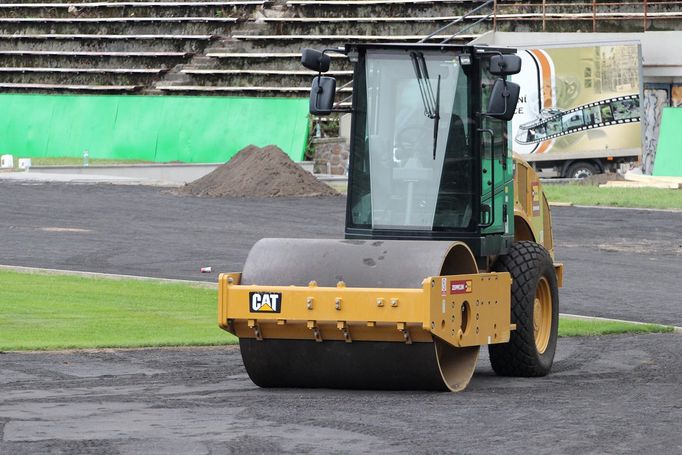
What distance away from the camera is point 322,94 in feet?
39.9

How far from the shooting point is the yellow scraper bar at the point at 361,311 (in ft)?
36.8

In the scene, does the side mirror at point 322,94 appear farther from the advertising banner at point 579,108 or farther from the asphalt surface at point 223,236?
the advertising banner at point 579,108

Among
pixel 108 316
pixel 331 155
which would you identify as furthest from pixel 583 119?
pixel 108 316

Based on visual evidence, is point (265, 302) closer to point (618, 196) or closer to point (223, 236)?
point (223, 236)

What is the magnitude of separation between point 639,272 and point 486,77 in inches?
430

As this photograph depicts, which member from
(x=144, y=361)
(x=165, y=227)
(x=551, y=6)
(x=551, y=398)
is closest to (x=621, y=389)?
(x=551, y=398)

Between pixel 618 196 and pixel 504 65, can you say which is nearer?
pixel 504 65

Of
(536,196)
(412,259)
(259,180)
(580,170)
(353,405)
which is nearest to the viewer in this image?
(353,405)

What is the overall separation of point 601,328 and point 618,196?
1893cm

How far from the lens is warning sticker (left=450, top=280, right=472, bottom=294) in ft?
37.6

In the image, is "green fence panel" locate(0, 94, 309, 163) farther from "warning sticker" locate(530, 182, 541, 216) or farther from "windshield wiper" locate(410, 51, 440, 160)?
"windshield wiper" locate(410, 51, 440, 160)

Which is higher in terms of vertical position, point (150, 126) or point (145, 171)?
point (150, 126)

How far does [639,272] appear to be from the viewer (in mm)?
22875

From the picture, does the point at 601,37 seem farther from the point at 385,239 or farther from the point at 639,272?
the point at 385,239
